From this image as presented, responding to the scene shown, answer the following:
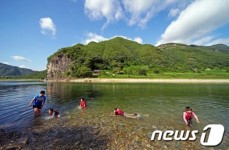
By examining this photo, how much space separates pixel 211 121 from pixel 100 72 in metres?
156

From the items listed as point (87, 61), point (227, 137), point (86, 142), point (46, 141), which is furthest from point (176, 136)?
point (87, 61)

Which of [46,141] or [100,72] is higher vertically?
[100,72]

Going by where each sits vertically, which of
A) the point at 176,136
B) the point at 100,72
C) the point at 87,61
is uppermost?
the point at 87,61

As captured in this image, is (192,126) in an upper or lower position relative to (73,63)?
lower

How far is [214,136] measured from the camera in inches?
568

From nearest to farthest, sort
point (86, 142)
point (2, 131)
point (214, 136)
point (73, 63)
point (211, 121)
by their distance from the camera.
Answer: point (86, 142)
point (214, 136)
point (2, 131)
point (211, 121)
point (73, 63)

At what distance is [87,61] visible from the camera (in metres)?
186

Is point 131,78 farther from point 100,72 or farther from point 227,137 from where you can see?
point 227,137

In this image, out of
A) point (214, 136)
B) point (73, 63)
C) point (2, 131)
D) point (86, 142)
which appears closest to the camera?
point (86, 142)

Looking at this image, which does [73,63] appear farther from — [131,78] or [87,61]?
[131,78]

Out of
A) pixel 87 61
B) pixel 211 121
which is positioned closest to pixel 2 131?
pixel 211 121

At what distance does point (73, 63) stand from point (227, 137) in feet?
612

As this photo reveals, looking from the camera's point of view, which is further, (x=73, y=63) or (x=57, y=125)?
(x=73, y=63)

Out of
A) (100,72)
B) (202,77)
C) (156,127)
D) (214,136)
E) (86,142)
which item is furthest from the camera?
(100,72)
